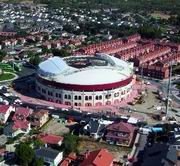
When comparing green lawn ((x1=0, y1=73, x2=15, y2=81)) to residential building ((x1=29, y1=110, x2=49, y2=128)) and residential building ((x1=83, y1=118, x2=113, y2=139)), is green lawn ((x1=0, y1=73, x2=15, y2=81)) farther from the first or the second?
residential building ((x1=83, y1=118, x2=113, y2=139))

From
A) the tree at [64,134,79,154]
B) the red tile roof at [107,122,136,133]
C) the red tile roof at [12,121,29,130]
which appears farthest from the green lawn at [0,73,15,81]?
the tree at [64,134,79,154]

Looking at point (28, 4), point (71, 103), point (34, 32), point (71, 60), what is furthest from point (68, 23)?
point (71, 103)

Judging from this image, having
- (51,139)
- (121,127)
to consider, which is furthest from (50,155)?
(121,127)

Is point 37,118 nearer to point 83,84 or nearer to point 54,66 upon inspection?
point 83,84

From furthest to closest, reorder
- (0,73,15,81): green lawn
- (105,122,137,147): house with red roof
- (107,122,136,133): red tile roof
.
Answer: (0,73,15,81): green lawn, (107,122,136,133): red tile roof, (105,122,137,147): house with red roof

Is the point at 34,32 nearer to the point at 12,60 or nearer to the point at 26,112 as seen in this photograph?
the point at 12,60
